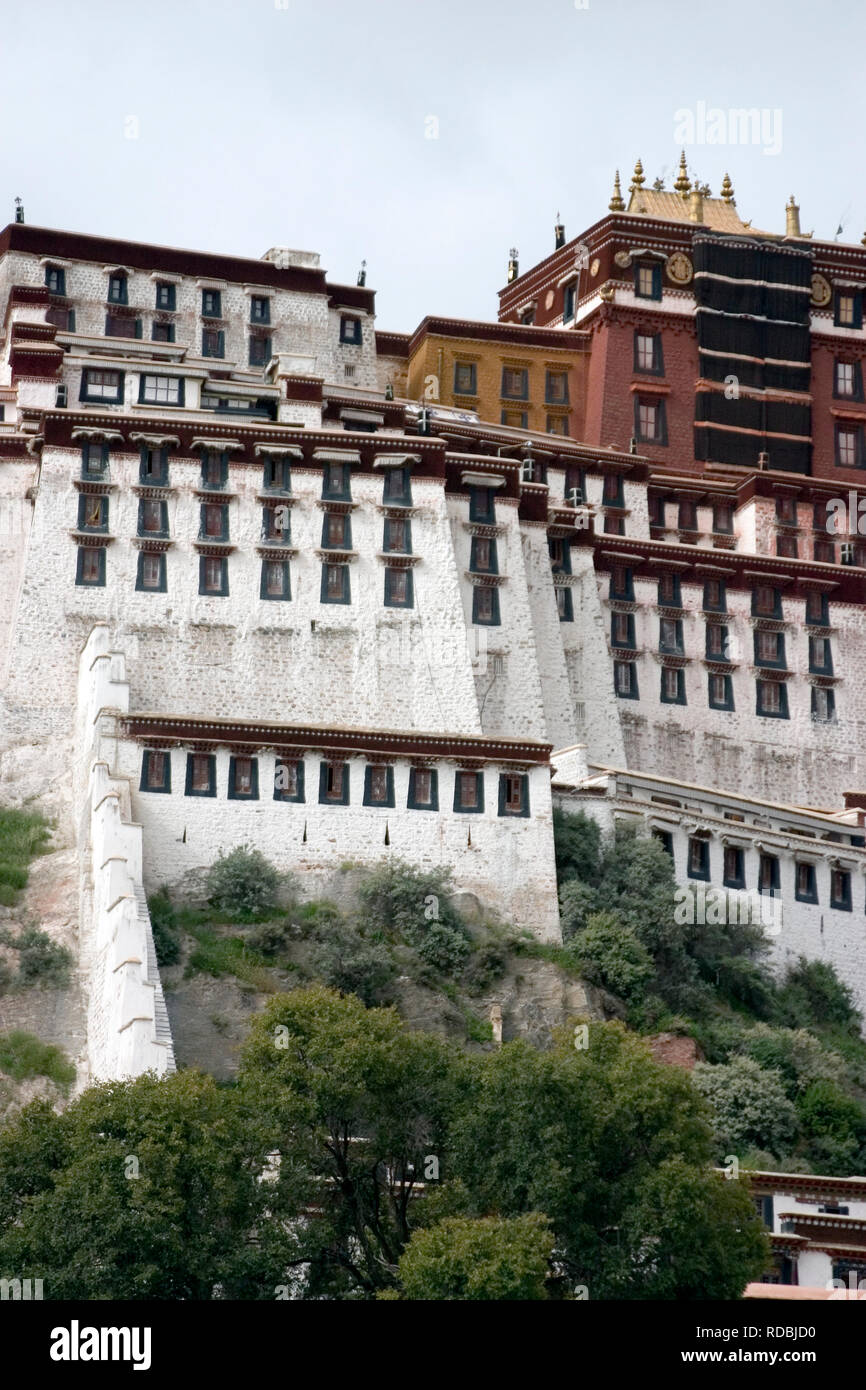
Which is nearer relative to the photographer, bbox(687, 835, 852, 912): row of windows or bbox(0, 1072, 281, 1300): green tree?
bbox(0, 1072, 281, 1300): green tree

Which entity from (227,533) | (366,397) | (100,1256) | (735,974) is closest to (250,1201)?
(100,1256)

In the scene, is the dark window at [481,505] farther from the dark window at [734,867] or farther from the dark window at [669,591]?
the dark window at [734,867]

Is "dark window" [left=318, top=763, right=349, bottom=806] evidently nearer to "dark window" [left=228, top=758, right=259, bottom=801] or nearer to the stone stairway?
"dark window" [left=228, top=758, right=259, bottom=801]

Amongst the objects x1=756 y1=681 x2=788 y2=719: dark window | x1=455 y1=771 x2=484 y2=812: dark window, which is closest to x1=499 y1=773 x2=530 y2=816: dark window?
x1=455 y1=771 x2=484 y2=812: dark window

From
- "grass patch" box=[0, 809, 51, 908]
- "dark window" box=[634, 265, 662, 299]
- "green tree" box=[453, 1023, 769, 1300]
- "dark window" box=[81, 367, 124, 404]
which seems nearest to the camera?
"green tree" box=[453, 1023, 769, 1300]

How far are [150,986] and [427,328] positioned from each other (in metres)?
38.0

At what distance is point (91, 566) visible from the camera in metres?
69.4

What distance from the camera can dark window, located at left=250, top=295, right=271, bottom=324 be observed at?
84875 millimetres

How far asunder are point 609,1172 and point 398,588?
Answer: 84.1 feet

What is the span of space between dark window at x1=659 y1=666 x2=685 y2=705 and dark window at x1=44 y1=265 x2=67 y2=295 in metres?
21.0

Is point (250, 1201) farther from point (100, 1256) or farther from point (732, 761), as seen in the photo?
point (732, 761)

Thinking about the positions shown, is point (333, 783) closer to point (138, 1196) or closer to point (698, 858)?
point (698, 858)

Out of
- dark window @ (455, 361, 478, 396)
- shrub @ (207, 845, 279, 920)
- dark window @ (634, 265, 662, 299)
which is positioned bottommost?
shrub @ (207, 845, 279, 920)

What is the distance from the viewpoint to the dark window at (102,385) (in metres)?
75.5
